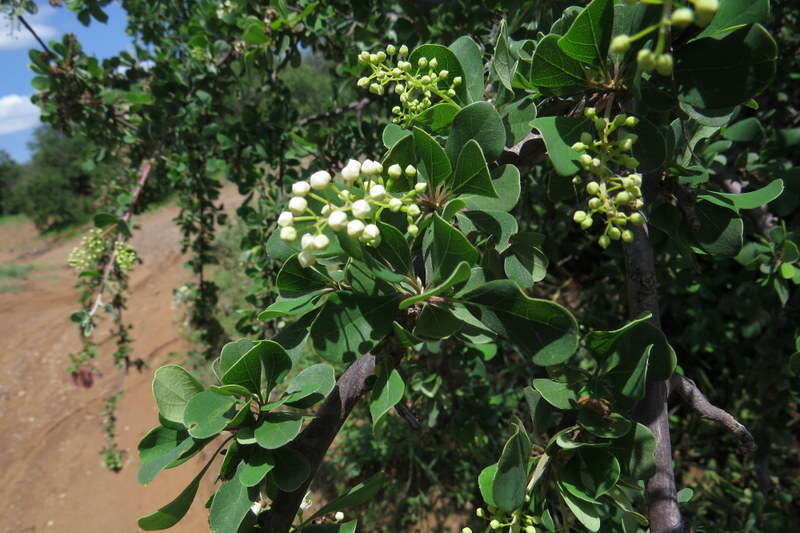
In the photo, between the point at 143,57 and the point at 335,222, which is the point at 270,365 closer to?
the point at 335,222

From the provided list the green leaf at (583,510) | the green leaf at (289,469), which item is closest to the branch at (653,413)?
the green leaf at (583,510)

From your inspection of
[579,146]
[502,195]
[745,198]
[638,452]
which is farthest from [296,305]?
[745,198]

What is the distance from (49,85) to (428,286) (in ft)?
8.28

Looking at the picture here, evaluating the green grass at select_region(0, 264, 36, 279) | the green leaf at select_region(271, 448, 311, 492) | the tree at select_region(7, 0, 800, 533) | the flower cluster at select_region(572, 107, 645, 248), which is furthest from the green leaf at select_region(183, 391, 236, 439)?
the green grass at select_region(0, 264, 36, 279)

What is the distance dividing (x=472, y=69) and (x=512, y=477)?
2.33 feet

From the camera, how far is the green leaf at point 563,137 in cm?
69

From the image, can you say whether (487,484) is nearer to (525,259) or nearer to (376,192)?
(525,259)

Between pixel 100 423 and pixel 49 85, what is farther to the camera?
pixel 100 423

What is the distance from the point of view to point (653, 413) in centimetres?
83

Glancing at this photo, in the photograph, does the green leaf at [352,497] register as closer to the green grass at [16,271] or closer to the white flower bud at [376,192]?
the white flower bud at [376,192]

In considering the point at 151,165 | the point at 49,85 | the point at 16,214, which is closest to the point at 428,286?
the point at 151,165

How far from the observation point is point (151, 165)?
7.57ft

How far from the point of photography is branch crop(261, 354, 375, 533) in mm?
797

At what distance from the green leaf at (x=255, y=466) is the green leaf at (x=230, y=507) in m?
0.01
